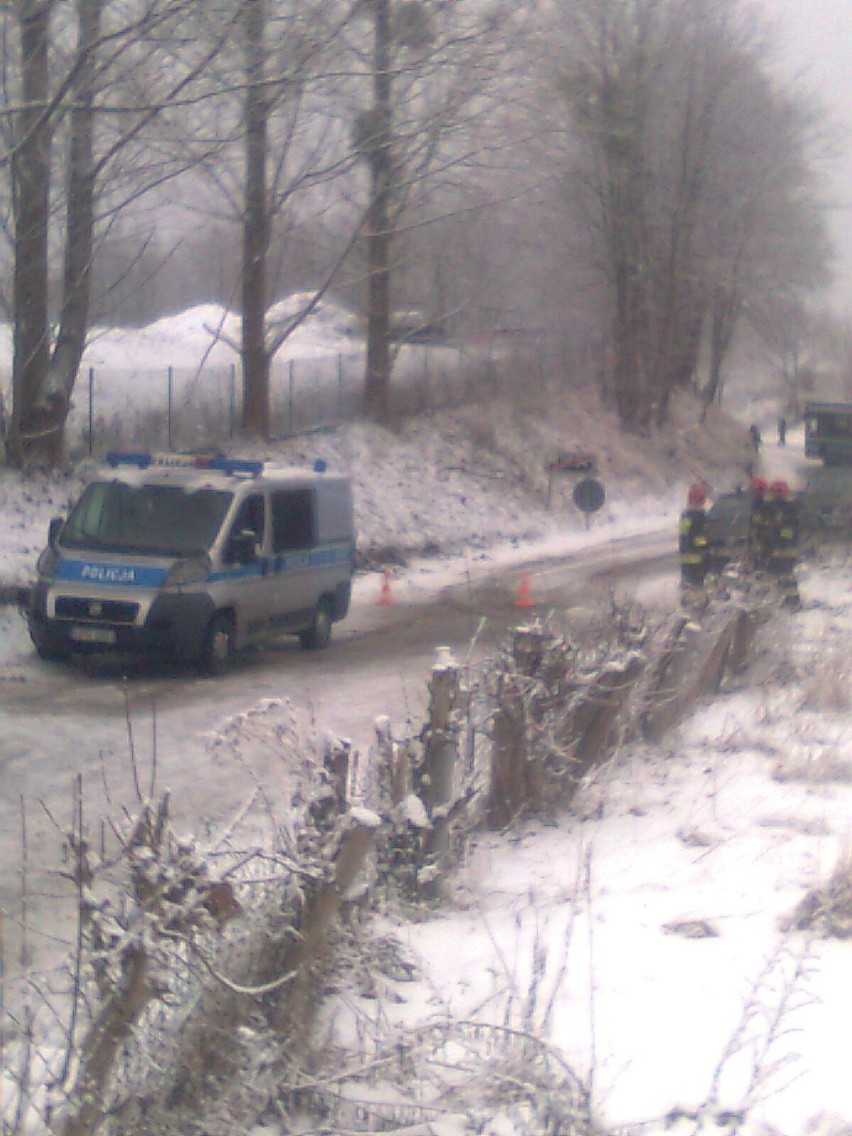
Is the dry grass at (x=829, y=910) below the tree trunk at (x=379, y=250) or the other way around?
below

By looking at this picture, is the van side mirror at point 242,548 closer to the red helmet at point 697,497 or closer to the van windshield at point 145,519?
the van windshield at point 145,519

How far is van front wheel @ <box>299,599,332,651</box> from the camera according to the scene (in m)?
14.8

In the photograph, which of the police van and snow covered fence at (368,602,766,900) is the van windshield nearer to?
the police van

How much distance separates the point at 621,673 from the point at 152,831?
3.89 m

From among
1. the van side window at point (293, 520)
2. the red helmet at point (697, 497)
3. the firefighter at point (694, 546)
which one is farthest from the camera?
the red helmet at point (697, 497)

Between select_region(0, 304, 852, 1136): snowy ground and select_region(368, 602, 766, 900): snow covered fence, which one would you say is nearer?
select_region(0, 304, 852, 1136): snowy ground

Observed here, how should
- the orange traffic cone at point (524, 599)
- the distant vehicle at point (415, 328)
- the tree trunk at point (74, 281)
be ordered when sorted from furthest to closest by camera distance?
the distant vehicle at point (415, 328) < the orange traffic cone at point (524, 599) < the tree trunk at point (74, 281)

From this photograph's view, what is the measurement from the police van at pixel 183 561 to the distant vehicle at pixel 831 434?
1620 cm

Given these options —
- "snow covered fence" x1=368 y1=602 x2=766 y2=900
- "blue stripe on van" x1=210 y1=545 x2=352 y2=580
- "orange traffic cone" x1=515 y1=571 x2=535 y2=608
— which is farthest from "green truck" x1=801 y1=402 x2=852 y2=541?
"snow covered fence" x1=368 y1=602 x2=766 y2=900

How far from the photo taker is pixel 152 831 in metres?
4.01

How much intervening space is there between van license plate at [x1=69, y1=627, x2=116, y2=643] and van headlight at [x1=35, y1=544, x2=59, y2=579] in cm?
67

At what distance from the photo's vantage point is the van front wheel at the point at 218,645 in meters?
12.6

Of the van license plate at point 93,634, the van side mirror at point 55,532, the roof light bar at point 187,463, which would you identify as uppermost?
the roof light bar at point 187,463

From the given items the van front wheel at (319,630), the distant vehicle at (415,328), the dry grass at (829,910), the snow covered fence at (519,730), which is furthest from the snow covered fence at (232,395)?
the dry grass at (829,910)
